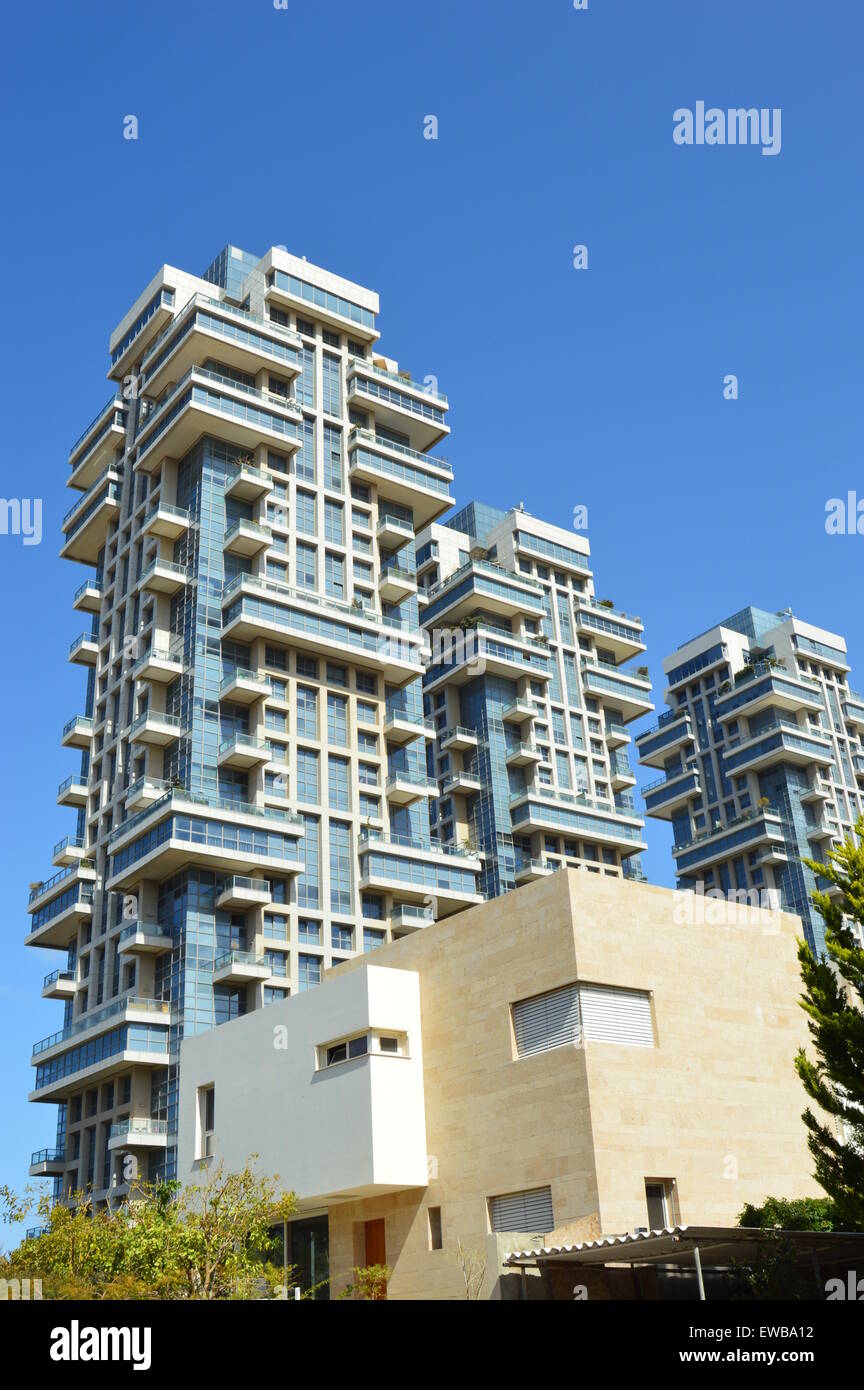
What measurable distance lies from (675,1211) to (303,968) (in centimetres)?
3331

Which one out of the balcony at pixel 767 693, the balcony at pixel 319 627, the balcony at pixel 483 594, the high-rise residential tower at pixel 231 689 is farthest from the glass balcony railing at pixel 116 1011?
the balcony at pixel 767 693

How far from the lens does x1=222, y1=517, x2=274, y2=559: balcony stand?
65.9 m

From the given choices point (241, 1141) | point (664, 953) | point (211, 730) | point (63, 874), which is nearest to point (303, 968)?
point (211, 730)

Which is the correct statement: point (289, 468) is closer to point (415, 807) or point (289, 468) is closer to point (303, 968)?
point (415, 807)

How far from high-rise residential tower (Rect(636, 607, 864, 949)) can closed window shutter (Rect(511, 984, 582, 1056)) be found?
60.4m

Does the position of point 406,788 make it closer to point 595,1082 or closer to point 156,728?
point 156,728

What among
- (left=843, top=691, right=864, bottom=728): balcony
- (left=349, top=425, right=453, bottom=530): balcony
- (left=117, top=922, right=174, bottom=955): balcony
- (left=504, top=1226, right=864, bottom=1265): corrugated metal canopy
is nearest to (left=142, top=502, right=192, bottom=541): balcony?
(left=349, top=425, right=453, bottom=530): balcony

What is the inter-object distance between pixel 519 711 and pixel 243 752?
1123 inches

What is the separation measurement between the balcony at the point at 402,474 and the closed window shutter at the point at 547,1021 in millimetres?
47075

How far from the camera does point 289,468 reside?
233ft

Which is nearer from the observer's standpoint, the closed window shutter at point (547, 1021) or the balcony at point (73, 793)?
the closed window shutter at point (547, 1021)

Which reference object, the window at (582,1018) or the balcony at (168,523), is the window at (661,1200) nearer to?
the window at (582,1018)

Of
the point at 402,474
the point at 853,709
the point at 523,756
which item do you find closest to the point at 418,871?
the point at 523,756

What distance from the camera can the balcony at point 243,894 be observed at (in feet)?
191
